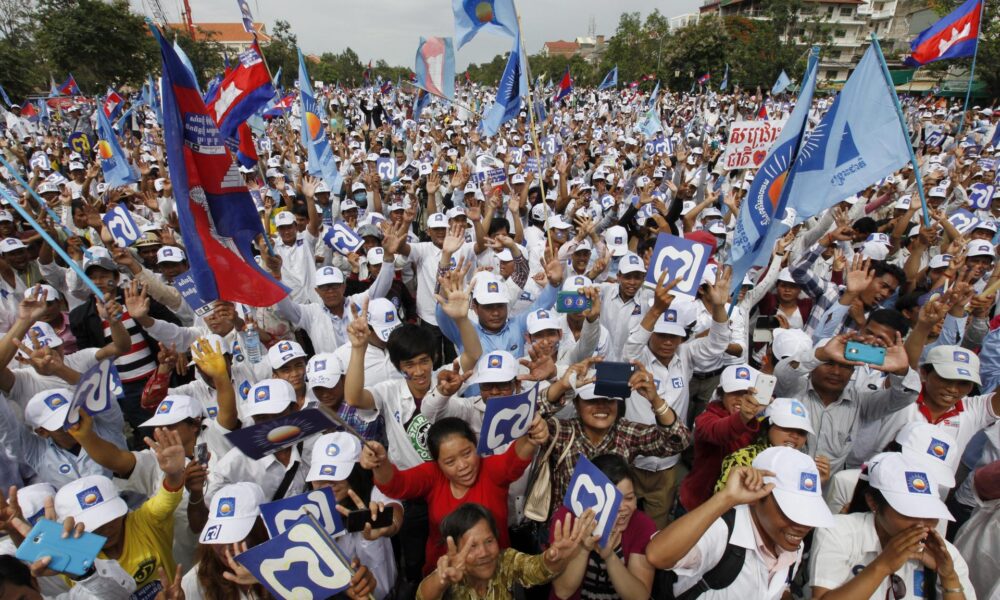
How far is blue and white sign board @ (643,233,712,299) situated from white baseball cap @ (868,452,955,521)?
70.7 inches

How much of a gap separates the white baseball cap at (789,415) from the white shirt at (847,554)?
515mm

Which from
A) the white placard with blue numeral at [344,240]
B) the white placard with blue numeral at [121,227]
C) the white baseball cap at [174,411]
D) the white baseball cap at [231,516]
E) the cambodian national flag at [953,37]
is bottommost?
the white baseball cap at [231,516]

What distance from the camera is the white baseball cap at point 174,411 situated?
2963mm

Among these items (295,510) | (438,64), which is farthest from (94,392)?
(438,64)

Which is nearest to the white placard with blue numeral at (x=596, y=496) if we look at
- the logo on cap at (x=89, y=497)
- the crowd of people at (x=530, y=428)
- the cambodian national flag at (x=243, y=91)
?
the crowd of people at (x=530, y=428)

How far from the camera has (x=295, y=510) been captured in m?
2.25

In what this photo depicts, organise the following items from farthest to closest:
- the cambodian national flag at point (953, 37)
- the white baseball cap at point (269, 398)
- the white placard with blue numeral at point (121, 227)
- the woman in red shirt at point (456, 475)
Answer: the cambodian national flag at point (953, 37) < the white placard with blue numeral at point (121, 227) < the white baseball cap at point (269, 398) < the woman in red shirt at point (456, 475)

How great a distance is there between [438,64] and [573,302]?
740 cm

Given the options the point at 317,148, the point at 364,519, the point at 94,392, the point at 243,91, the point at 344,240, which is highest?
the point at 243,91

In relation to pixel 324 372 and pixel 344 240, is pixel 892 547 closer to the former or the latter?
pixel 324 372

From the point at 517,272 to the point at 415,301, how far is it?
1.53 m

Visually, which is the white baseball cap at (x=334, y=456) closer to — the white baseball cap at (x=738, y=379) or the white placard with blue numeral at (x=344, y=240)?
the white baseball cap at (x=738, y=379)

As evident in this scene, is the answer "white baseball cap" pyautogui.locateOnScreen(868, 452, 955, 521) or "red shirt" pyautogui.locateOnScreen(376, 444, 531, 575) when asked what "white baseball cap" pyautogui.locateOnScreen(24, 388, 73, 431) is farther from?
"white baseball cap" pyautogui.locateOnScreen(868, 452, 955, 521)

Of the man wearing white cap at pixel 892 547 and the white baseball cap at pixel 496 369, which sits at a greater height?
the white baseball cap at pixel 496 369
